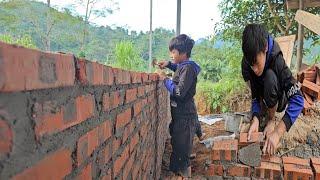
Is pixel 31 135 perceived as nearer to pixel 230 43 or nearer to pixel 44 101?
pixel 44 101

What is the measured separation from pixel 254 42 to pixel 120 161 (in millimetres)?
1445

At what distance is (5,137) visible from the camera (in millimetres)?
529

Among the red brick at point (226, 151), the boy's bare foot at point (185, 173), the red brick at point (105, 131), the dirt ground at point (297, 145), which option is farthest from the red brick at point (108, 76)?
the boy's bare foot at point (185, 173)

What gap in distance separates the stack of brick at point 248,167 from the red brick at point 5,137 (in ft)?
11.4

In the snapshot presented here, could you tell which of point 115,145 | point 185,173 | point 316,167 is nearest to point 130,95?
point 115,145

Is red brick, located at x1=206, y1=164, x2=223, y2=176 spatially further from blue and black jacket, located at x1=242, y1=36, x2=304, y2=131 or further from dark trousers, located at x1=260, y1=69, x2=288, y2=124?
blue and black jacket, located at x1=242, y1=36, x2=304, y2=131

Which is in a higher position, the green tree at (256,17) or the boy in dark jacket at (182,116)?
the green tree at (256,17)

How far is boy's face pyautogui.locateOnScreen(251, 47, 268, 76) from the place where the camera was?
8.67 feet

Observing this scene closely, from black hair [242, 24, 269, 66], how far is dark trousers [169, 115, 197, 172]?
2.15 metres

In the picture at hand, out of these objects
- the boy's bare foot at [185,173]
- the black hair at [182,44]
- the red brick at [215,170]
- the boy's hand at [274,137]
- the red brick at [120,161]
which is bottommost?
the boy's bare foot at [185,173]

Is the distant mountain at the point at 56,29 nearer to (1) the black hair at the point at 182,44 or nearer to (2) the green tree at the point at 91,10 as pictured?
(2) the green tree at the point at 91,10

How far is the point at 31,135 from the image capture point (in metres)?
0.63

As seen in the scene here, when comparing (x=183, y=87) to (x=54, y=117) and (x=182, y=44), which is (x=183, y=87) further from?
(x=54, y=117)

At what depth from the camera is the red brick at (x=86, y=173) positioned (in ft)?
3.14
